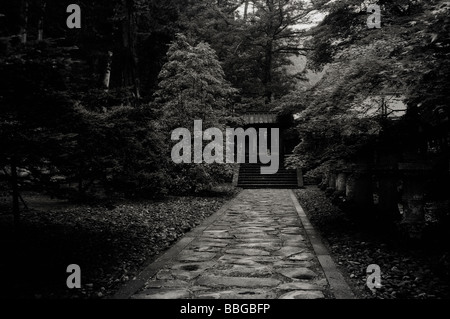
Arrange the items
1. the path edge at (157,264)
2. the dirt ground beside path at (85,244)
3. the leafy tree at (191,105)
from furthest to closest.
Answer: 1. the leafy tree at (191,105)
2. the dirt ground beside path at (85,244)
3. the path edge at (157,264)

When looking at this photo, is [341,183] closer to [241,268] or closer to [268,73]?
[241,268]

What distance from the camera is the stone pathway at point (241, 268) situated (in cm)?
400

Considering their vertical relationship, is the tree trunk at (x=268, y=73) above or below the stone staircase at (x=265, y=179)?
above

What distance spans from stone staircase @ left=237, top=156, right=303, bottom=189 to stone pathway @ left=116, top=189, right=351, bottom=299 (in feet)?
41.0

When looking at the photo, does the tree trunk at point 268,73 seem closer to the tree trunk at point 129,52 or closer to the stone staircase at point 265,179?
the stone staircase at point 265,179

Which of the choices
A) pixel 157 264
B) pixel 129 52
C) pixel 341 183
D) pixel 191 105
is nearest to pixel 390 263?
pixel 157 264

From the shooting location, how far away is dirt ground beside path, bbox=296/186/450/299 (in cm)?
391

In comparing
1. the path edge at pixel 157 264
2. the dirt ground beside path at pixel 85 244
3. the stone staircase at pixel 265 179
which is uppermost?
the stone staircase at pixel 265 179

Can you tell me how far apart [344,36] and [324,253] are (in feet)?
29.6

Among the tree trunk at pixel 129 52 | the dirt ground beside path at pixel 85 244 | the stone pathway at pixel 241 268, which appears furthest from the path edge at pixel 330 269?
the tree trunk at pixel 129 52

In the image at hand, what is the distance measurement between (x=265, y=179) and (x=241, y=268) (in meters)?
17.4

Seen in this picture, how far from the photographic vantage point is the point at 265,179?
22.2 metres

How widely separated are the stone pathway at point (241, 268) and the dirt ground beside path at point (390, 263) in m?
0.27
